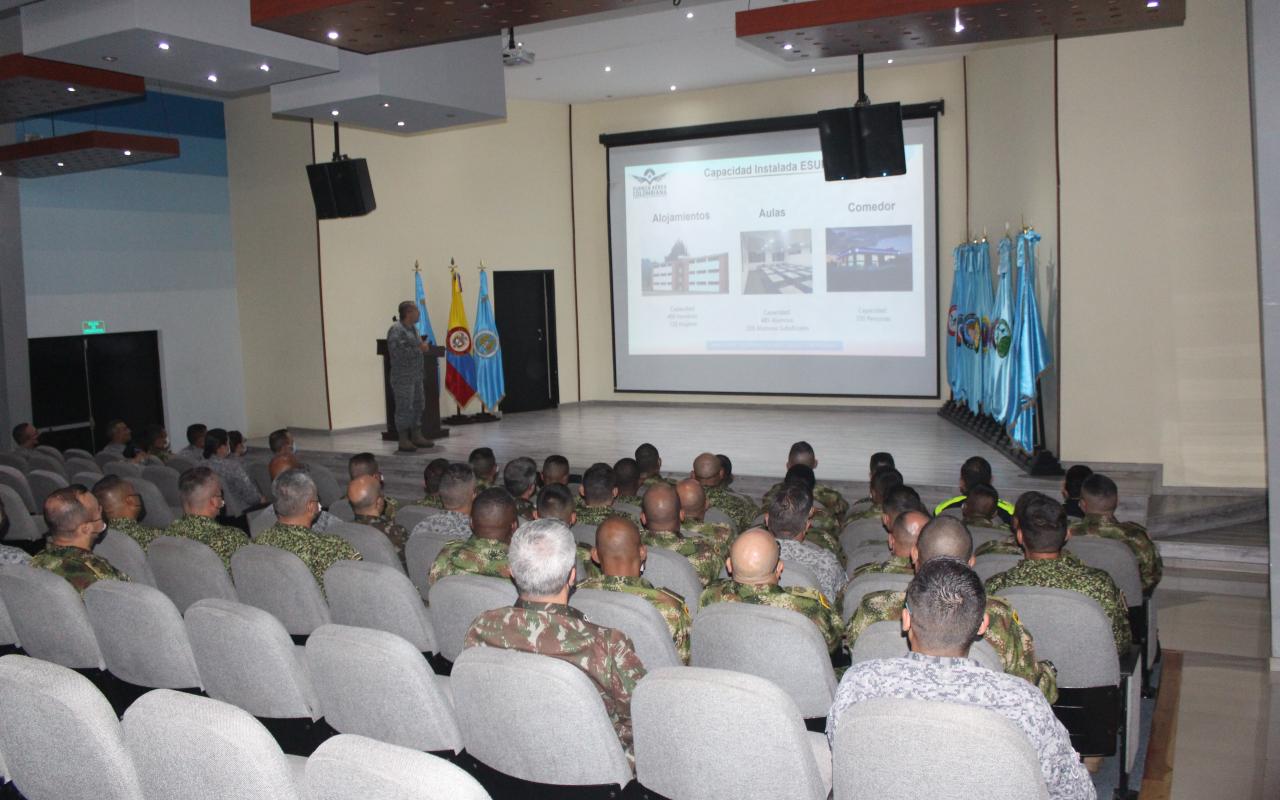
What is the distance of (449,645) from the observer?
347 centimetres

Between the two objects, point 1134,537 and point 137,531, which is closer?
point 1134,537

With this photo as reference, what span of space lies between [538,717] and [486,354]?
35.8 ft

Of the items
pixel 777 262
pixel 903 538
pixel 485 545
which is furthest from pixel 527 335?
pixel 903 538

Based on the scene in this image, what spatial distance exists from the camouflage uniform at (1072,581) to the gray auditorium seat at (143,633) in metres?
2.55

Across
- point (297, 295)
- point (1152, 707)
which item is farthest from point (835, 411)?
point (1152, 707)

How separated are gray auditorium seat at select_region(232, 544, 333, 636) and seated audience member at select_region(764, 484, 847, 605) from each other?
68.2 inches

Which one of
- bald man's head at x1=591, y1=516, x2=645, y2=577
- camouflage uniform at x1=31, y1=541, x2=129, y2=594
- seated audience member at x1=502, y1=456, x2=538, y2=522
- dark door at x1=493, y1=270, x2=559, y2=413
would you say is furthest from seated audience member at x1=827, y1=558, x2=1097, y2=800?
dark door at x1=493, y1=270, x2=559, y2=413

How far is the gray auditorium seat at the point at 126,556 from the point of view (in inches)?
170

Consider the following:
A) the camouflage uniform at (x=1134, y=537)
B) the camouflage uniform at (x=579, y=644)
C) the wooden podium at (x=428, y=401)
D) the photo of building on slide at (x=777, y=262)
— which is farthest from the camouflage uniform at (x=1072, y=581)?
Answer: the photo of building on slide at (x=777, y=262)

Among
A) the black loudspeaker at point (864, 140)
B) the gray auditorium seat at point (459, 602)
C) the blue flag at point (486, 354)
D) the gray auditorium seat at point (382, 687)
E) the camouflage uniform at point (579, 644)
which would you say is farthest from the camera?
the blue flag at point (486, 354)

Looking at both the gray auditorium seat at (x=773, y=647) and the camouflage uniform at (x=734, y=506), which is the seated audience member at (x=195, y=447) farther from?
the gray auditorium seat at (x=773, y=647)

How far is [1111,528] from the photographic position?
4.66m

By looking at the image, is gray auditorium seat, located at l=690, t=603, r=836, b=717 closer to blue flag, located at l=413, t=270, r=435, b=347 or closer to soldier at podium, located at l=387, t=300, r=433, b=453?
soldier at podium, located at l=387, t=300, r=433, b=453

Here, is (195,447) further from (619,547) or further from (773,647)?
(773,647)
